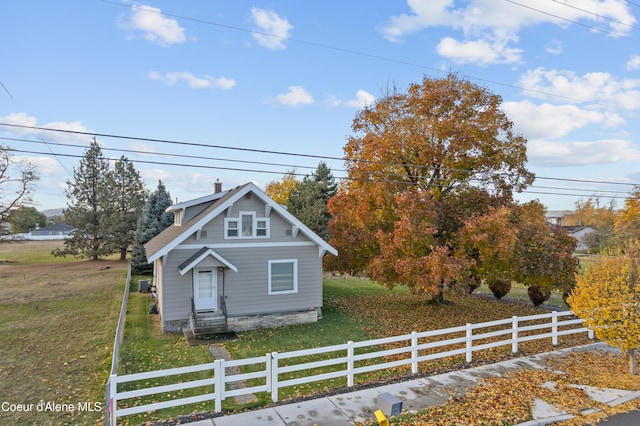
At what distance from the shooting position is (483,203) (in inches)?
628

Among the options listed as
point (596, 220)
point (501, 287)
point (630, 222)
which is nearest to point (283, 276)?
point (501, 287)

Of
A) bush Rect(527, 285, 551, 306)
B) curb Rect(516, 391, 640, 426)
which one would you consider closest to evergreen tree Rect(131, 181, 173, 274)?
bush Rect(527, 285, 551, 306)

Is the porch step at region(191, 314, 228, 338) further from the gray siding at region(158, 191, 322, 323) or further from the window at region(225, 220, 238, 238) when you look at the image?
the window at region(225, 220, 238, 238)

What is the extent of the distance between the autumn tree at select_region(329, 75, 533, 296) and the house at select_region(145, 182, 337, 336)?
254cm

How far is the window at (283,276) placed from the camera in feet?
52.0

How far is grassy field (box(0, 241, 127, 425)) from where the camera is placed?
8.21 metres

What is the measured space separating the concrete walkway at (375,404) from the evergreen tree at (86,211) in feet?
122

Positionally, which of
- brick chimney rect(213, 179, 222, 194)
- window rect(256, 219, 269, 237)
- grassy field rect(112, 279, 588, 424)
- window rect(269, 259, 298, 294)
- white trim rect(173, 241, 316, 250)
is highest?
brick chimney rect(213, 179, 222, 194)

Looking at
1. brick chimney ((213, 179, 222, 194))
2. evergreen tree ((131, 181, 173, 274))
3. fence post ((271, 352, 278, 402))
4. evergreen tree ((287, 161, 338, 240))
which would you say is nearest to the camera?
fence post ((271, 352, 278, 402))

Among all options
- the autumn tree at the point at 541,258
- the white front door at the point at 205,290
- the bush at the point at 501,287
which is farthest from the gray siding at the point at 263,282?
the bush at the point at 501,287

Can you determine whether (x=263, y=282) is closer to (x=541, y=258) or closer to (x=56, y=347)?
(x=56, y=347)

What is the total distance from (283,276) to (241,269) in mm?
1916

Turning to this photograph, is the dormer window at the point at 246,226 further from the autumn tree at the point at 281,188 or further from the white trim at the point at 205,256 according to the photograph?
the autumn tree at the point at 281,188

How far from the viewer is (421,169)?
16641 millimetres
